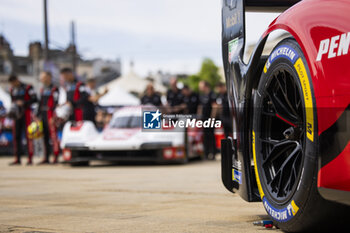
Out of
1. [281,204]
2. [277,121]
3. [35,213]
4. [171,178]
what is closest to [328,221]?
[281,204]

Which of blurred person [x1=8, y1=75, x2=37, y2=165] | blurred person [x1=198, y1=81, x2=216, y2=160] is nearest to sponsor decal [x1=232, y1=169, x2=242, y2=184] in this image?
blurred person [x1=8, y1=75, x2=37, y2=165]

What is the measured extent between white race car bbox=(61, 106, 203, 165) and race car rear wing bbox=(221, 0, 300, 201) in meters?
7.07

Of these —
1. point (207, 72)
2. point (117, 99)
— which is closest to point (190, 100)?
point (117, 99)

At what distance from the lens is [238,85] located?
3.65 m

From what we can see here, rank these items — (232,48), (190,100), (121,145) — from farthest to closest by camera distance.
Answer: (190,100)
(121,145)
(232,48)

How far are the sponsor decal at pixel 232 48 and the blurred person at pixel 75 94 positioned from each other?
8736mm

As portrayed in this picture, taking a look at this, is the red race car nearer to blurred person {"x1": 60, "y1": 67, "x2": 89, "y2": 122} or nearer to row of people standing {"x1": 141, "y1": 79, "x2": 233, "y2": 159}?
blurred person {"x1": 60, "y1": 67, "x2": 89, "y2": 122}

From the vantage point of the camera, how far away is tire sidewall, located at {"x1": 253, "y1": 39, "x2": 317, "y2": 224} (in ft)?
8.80

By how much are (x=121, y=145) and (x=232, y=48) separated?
748cm

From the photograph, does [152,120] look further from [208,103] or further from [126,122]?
[208,103]

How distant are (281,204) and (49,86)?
10187mm

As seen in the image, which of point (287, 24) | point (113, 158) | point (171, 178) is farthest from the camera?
point (113, 158)

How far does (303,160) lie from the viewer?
2799 millimetres

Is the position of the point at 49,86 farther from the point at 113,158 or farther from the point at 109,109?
the point at 109,109
